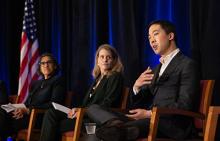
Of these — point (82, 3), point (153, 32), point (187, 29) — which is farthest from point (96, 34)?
point (153, 32)

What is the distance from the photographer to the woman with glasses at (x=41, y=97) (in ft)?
14.0

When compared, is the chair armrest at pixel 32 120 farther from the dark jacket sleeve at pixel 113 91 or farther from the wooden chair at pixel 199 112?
the wooden chair at pixel 199 112

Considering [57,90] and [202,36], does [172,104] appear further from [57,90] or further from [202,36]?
[57,90]

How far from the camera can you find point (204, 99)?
293 centimetres

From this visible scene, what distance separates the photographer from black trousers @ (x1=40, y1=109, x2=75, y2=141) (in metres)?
3.69

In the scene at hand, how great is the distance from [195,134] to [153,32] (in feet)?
2.53

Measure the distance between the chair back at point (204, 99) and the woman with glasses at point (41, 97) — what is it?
1712 millimetres

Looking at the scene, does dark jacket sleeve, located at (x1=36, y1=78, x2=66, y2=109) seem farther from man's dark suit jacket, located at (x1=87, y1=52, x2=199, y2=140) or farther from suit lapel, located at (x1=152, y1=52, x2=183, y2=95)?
suit lapel, located at (x1=152, y1=52, x2=183, y2=95)

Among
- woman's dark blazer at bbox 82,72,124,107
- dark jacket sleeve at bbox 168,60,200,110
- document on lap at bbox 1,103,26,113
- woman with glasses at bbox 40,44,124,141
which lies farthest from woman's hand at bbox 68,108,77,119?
dark jacket sleeve at bbox 168,60,200,110

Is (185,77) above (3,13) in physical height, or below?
below

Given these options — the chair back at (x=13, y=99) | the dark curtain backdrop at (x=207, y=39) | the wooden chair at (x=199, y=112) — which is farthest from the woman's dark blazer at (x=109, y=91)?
the chair back at (x=13, y=99)

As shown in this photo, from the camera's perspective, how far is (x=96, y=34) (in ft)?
15.5

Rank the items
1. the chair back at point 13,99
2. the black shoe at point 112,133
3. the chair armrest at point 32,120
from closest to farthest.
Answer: the black shoe at point 112,133
the chair armrest at point 32,120
the chair back at point 13,99

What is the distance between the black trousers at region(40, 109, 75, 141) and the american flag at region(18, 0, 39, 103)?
160cm
